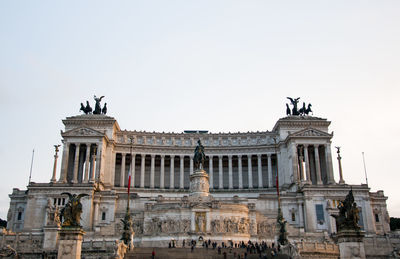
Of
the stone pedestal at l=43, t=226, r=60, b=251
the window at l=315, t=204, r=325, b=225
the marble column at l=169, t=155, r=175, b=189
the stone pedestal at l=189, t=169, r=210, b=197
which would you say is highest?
the marble column at l=169, t=155, r=175, b=189

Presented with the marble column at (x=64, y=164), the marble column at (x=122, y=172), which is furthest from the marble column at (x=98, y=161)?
the marble column at (x=122, y=172)

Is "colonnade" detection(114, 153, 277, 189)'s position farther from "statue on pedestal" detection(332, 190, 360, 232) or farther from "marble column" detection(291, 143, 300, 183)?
"statue on pedestal" detection(332, 190, 360, 232)

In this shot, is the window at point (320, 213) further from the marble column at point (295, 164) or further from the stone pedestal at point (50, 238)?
the stone pedestal at point (50, 238)

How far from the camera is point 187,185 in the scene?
282ft

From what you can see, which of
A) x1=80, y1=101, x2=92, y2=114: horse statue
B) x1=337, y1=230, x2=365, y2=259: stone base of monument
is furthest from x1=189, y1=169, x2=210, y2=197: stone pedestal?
x1=80, y1=101, x2=92, y2=114: horse statue

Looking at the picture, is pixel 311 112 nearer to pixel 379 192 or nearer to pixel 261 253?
pixel 379 192

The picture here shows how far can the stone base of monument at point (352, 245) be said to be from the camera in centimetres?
3002

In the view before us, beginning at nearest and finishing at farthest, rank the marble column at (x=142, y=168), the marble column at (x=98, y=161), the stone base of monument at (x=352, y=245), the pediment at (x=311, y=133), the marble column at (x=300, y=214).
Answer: the stone base of monument at (x=352, y=245) → the marble column at (x=300, y=214) → the marble column at (x=98, y=161) → the pediment at (x=311, y=133) → the marble column at (x=142, y=168)

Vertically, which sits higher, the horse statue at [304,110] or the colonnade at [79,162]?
the horse statue at [304,110]

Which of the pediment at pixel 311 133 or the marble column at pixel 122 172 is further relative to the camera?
the marble column at pixel 122 172

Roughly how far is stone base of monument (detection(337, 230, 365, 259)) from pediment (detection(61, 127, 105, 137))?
181 ft

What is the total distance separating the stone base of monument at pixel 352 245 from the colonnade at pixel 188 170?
51115mm

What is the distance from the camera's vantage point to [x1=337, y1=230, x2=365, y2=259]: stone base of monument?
30.0 m

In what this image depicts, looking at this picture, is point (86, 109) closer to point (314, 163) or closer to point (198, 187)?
point (198, 187)
